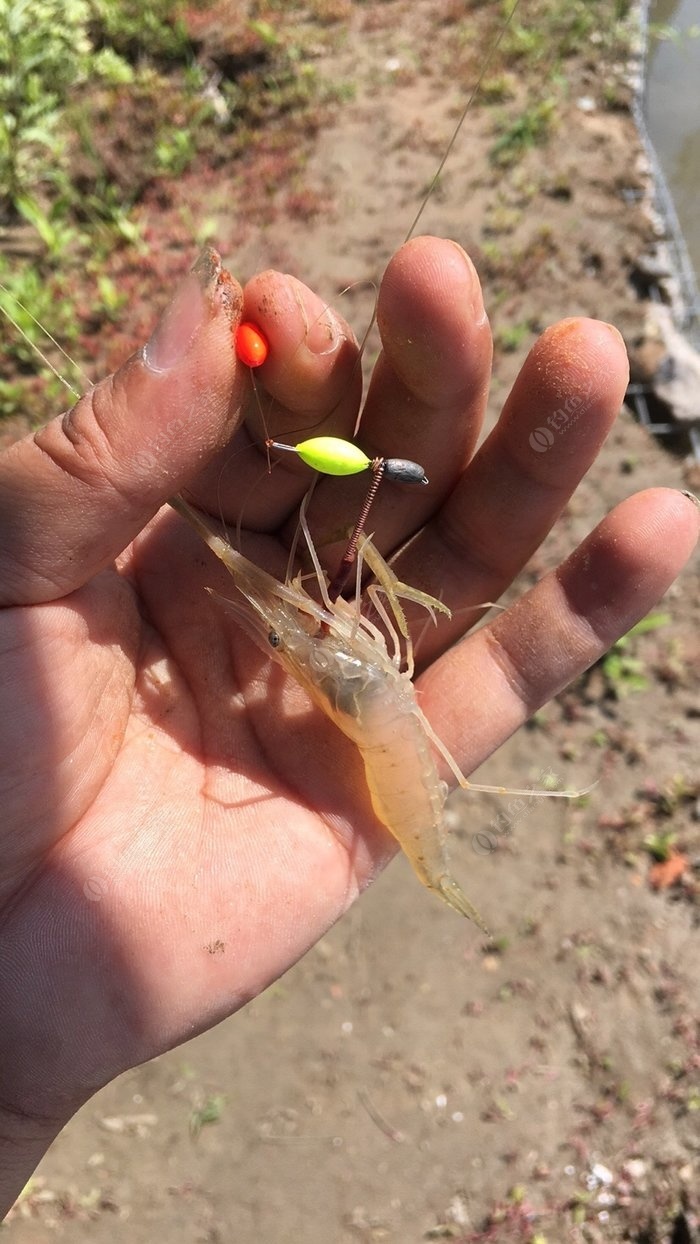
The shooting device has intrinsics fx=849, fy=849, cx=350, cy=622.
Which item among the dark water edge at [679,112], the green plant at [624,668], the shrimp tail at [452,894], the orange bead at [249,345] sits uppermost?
the orange bead at [249,345]

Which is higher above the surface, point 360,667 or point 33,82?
point 33,82

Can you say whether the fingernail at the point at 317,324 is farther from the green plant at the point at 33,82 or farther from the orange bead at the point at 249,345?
the green plant at the point at 33,82

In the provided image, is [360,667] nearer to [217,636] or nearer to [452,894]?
[217,636]

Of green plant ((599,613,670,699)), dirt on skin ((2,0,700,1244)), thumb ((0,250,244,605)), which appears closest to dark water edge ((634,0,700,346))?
green plant ((599,613,670,699))

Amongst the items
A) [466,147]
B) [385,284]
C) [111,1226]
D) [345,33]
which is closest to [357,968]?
[111,1226]

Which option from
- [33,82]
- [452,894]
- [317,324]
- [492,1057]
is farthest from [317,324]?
[33,82]

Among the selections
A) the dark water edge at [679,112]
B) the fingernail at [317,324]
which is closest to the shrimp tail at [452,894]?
the fingernail at [317,324]

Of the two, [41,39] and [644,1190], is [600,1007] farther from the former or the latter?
[41,39]
